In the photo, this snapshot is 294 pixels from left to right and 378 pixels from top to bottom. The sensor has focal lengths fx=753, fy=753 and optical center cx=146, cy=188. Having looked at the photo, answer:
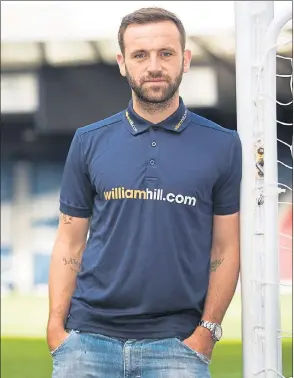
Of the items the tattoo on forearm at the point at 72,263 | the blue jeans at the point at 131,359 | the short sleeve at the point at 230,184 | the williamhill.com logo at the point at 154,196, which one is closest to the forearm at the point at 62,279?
the tattoo on forearm at the point at 72,263

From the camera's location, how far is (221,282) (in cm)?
172

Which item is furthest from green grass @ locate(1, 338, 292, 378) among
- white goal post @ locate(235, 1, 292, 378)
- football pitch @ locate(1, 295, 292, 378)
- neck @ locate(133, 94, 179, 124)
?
neck @ locate(133, 94, 179, 124)

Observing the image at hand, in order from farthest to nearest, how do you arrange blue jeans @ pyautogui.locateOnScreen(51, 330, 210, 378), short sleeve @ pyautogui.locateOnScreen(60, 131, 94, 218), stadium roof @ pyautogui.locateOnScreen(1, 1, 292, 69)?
stadium roof @ pyautogui.locateOnScreen(1, 1, 292, 69) → short sleeve @ pyautogui.locateOnScreen(60, 131, 94, 218) → blue jeans @ pyautogui.locateOnScreen(51, 330, 210, 378)

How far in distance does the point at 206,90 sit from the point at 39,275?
1089mm

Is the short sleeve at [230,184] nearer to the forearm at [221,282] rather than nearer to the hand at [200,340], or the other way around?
the forearm at [221,282]

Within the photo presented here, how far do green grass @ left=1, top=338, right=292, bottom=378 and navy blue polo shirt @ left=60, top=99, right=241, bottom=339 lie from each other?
1.58 m

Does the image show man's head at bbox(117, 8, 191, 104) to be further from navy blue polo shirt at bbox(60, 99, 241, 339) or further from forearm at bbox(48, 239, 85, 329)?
forearm at bbox(48, 239, 85, 329)

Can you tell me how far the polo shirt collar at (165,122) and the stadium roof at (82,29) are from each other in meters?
1.49

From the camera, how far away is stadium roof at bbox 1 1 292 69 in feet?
10.3

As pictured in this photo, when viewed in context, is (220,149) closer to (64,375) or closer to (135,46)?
(135,46)

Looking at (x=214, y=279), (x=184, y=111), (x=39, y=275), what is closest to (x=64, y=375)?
(x=214, y=279)

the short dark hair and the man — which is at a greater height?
the short dark hair

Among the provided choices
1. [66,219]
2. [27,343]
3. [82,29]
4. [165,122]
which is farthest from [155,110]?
[27,343]

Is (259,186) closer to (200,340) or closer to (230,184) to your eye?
(230,184)
